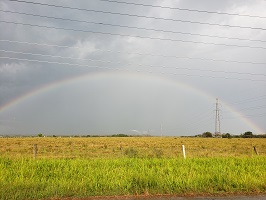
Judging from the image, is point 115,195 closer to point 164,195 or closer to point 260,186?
point 164,195

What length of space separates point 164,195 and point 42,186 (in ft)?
13.6

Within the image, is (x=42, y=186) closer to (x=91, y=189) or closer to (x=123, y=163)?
(x=91, y=189)

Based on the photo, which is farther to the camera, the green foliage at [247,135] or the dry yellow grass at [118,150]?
the green foliage at [247,135]

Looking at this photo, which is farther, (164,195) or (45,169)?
(45,169)

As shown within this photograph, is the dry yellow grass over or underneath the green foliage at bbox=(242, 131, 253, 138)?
underneath

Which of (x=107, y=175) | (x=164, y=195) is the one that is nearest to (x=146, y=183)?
(x=164, y=195)

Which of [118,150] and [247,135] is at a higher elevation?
[247,135]

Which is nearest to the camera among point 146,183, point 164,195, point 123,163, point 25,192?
point 25,192

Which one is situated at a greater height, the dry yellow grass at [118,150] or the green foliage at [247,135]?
the green foliage at [247,135]

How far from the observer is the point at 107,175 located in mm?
11742

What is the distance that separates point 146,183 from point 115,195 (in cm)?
170

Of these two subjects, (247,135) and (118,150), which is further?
(247,135)

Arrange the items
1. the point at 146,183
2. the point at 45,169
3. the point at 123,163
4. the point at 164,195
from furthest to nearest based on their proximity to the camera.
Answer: the point at 123,163, the point at 45,169, the point at 146,183, the point at 164,195

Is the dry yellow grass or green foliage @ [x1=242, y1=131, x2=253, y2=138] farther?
green foliage @ [x1=242, y1=131, x2=253, y2=138]
